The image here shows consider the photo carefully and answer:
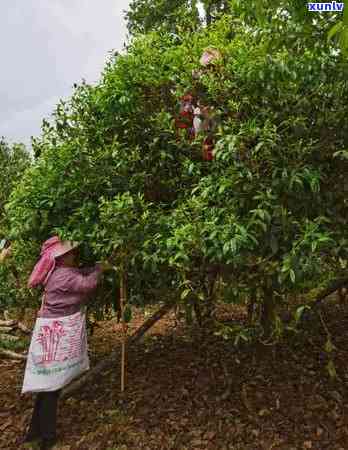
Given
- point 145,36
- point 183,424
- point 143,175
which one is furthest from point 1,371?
point 145,36

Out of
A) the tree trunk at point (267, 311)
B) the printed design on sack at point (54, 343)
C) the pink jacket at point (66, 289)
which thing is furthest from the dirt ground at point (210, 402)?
the pink jacket at point (66, 289)

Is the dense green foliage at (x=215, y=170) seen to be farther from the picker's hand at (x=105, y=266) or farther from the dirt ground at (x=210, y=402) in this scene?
the dirt ground at (x=210, y=402)

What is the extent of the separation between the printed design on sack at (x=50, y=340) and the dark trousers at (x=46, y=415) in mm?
289

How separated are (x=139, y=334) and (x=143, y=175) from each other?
1.55 metres

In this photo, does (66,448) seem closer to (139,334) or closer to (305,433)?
(139,334)

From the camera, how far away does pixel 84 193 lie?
3844mm

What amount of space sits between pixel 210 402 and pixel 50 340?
143 centimetres

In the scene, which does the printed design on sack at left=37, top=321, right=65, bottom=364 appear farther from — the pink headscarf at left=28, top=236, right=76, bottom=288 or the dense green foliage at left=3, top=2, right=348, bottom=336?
the dense green foliage at left=3, top=2, right=348, bottom=336

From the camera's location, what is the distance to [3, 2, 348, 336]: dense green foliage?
3.07 m

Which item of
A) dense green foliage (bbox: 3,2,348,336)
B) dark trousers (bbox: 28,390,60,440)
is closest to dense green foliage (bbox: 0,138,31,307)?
dense green foliage (bbox: 3,2,348,336)

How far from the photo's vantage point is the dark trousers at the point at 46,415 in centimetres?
369

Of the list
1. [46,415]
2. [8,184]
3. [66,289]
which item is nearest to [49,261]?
[66,289]

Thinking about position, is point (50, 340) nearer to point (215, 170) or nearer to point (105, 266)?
point (105, 266)

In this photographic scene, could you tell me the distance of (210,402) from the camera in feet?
13.4
